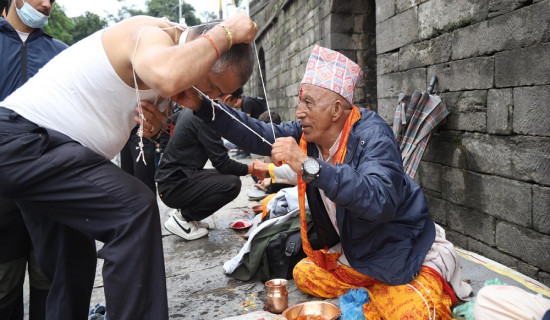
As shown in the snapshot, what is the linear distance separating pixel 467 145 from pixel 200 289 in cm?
280

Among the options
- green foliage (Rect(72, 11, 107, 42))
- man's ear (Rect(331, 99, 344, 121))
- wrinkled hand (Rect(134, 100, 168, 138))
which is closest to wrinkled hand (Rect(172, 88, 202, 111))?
wrinkled hand (Rect(134, 100, 168, 138))

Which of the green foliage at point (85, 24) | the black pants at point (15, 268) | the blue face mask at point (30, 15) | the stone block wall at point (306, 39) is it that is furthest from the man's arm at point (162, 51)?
the green foliage at point (85, 24)

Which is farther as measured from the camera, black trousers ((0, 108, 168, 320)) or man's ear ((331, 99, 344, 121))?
man's ear ((331, 99, 344, 121))

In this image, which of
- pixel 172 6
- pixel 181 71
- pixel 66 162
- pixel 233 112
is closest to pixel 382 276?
pixel 233 112

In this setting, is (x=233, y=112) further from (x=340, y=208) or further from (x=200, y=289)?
(x=200, y=289)

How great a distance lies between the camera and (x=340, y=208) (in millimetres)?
2393

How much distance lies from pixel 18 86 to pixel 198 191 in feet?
6.71

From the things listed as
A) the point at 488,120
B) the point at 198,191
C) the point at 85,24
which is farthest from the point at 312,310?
the point at 85,24

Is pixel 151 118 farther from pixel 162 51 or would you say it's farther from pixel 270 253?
pixel 270 253

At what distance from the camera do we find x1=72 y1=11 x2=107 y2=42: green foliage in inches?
1384

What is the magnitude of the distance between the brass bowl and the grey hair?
61.8 inches

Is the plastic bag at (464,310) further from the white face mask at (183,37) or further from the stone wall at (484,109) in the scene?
the white face mask at (183,37)

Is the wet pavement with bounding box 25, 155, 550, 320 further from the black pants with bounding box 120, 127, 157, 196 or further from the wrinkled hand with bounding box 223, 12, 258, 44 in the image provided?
the wrinkled hand with bounding box 223, 12, 258, 44

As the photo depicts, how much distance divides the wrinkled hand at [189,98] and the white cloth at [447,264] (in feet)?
5.89
